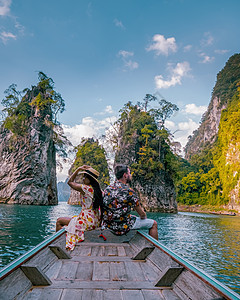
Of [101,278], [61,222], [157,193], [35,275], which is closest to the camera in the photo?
[35,275]

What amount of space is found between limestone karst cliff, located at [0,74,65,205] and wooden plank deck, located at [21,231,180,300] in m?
29.0

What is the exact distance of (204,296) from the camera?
1.77 m

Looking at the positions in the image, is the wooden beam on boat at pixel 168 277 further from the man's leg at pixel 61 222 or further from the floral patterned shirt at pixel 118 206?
the man's leg at pixel 61 222

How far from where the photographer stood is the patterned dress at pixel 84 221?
375 centimetres

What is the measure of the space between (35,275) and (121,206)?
6.96 feet

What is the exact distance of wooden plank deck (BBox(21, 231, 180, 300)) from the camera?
193 cm

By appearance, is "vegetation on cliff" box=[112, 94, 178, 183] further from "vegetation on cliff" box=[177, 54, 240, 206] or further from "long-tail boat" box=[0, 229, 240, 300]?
"long-tail boat" box=[0, 229, 240, 300]

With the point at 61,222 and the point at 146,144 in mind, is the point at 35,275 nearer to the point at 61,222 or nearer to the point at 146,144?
the point at 61,222

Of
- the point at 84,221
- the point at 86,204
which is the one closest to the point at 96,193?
the point at 86,204

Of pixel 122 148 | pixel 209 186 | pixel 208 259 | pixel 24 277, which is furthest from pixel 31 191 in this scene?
pixel 209 186

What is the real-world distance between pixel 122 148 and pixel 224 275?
109 feet

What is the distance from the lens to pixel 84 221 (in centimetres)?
404

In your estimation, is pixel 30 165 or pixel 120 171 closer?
pixel 120 171

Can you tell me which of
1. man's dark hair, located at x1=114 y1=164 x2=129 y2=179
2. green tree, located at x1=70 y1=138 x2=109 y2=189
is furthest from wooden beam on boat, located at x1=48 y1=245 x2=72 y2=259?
green tree, located at x1=70 y1=138 x2=109 y2=189
